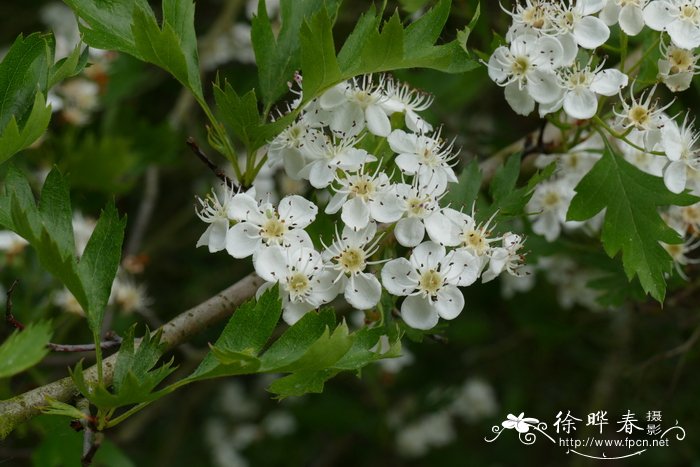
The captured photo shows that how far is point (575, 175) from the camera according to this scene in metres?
1.86

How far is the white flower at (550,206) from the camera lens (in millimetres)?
1901

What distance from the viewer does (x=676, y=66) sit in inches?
59.7

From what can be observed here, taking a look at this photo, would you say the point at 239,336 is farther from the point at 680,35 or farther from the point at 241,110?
the point at 680,35

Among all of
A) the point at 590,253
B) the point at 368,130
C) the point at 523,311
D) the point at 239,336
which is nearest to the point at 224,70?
the point at 523,311

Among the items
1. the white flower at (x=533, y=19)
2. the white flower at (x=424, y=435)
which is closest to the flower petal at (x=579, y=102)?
the white flower at (x=533, y=19)

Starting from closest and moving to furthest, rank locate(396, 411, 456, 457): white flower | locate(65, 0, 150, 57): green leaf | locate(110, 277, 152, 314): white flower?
locate(65, 0, 150, 57): green leaf
locate(110, 277, 152, 314): white flower
locate(396, 411, 456, 457): white flower

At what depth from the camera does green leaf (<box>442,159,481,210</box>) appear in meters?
1.56

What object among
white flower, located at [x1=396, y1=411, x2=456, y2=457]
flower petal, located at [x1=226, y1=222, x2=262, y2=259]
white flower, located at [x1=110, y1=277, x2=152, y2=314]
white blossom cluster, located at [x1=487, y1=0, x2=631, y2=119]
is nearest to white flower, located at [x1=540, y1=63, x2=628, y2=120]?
white blossom cluster, located at [x1=487, y1=0, x2=631, y2=119]

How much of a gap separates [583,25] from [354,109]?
40cm

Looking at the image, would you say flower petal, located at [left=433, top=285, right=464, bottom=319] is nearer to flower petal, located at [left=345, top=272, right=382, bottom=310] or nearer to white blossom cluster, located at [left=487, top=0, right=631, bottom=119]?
flower petal, located at [left=345, top=272, right=382, bottom=310]

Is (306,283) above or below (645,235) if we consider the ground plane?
above

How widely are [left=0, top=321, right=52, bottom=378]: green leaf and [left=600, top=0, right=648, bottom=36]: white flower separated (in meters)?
1.02

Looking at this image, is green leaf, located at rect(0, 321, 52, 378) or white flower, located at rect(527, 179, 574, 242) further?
white flower, located at rect(527, 179, 574, 242)

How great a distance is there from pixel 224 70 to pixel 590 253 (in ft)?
6.33
